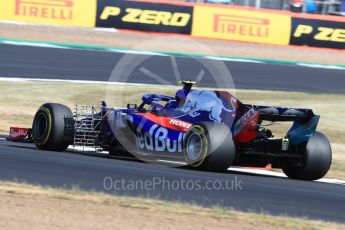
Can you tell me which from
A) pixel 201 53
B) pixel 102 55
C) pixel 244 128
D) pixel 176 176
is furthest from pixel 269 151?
pixel 201 53

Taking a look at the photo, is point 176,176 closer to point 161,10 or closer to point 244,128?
point 244,128

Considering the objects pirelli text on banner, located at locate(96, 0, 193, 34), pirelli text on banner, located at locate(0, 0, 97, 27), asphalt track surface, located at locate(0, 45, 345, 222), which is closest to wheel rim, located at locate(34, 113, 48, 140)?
asphalt track surface, located at locate(0, 45, 345, 222)

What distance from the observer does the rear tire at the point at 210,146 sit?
35.3ft

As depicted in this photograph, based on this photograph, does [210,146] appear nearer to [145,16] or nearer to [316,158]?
[316,158]

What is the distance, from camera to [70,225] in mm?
7234

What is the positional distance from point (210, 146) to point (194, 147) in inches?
17.6

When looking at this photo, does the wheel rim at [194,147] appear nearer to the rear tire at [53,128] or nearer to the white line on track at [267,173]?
the white line on track at [267,173]

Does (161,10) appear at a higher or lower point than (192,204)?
higher

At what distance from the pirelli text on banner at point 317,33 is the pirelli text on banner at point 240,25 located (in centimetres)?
30

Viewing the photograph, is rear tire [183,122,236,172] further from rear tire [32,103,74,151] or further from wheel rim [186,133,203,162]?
rear tire [32,103,74,151]

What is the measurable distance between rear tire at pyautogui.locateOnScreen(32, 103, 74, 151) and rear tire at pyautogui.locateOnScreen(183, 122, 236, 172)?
6.58 feet

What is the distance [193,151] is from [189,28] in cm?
1828

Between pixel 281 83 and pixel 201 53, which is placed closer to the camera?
pixel 281 83

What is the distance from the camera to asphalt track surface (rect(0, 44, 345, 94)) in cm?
2322
